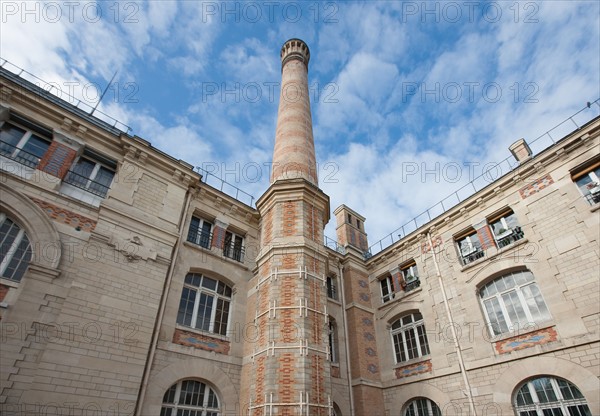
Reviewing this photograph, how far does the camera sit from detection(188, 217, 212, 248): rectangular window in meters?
12.6

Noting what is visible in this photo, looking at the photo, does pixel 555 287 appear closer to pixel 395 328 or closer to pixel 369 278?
pixel 395 328

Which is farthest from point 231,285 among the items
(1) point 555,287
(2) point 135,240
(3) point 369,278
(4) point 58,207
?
(1) point 555,287

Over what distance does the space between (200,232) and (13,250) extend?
5.57 m

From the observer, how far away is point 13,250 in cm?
845

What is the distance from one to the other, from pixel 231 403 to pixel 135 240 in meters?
5.74

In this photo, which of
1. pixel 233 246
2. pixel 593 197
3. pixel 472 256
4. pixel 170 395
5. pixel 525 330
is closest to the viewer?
pixel 170 395

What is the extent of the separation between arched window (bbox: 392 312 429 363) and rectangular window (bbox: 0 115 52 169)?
46.9 feet

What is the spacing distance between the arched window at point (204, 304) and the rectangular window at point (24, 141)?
584cm

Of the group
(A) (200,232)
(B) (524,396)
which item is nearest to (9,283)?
(A) (200,232)

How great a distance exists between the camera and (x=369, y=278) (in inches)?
658

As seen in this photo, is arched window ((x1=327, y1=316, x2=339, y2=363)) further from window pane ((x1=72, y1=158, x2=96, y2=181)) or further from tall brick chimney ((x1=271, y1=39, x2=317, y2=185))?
window pane ((x1=72, y1=158, x2=96, y2=181))

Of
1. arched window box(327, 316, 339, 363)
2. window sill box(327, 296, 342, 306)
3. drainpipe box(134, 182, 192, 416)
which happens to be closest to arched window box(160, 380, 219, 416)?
drainpipe box(134, 182, 192, 416)

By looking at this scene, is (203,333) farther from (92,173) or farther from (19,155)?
(19,155)

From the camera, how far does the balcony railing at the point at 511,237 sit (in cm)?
1198
